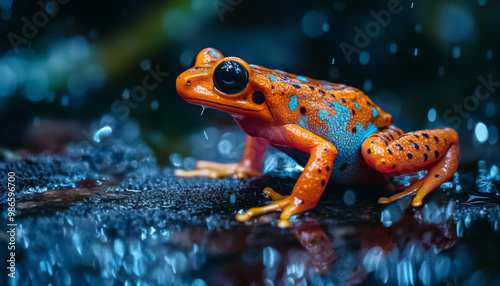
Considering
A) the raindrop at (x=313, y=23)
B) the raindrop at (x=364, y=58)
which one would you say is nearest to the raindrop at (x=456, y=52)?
the raindrop at (x=364, y=58)

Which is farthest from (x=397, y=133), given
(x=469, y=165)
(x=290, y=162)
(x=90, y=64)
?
(x=90, y=64)

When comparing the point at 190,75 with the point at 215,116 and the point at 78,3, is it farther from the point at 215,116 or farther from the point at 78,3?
the point at 78,3

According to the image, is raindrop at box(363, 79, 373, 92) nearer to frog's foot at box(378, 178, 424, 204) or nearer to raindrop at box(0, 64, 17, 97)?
frog's foot at box(378, 178, 424, 204)

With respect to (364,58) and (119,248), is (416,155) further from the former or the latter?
(364,58)

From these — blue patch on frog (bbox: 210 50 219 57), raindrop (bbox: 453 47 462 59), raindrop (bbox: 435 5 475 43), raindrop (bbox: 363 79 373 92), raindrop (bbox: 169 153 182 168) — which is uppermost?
raindrop (bbox: 435 5 475 43)

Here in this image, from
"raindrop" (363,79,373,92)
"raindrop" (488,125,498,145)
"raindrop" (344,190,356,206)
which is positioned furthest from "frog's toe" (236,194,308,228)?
"raindrop" (363,79,373,92)

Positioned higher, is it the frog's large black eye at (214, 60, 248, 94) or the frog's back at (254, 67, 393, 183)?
the frog's large black eye at (214, 60, 248, 94)

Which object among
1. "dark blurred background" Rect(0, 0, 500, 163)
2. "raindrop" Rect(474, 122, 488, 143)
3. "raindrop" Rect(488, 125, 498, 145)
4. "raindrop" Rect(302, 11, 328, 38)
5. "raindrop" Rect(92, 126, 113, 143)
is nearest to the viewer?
"raindrop" Rect(92, 126, 113, 143)
